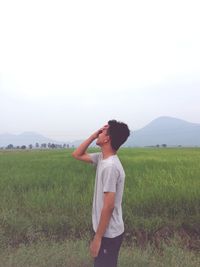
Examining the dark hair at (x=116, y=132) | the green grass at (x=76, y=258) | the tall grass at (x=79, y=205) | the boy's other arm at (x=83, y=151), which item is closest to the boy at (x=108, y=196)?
the dark hair at (x=116, y=132)

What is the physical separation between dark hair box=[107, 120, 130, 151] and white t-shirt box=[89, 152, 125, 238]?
0.31 feet

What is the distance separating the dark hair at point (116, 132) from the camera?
2.61 m

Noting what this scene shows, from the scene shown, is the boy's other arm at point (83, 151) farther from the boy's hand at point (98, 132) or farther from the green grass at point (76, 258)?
the green grass at point (76, 258)

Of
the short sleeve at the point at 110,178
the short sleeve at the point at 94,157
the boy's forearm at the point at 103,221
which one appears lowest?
the boy's forearm at the point at 103,221

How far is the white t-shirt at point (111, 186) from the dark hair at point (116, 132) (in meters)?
0.10

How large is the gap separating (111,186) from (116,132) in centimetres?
35

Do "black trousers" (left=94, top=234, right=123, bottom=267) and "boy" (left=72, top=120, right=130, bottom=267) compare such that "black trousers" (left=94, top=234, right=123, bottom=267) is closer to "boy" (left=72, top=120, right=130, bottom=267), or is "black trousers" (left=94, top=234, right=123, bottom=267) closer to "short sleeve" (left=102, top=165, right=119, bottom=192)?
A: "boy" (left=72, top=120, right=130, bottom=267)

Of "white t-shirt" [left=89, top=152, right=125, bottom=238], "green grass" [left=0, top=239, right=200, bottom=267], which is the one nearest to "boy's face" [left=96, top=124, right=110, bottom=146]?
"white t-shirt" [left=89, top=152, right=125, bottom=238]

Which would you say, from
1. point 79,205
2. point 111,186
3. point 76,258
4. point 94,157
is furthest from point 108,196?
point 79,205

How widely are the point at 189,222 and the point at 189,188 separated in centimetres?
103

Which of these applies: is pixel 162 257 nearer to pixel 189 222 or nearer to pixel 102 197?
pixel 189 222

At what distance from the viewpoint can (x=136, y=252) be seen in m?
4.27

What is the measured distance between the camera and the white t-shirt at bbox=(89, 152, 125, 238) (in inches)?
98.3

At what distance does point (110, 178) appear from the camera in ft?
8.16
